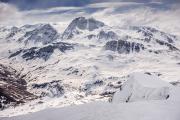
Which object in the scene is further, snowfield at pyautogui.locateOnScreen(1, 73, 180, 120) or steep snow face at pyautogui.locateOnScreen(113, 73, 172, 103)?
steep snow face at pyautogui.locateOnScreen(113, 73, 172, 103)

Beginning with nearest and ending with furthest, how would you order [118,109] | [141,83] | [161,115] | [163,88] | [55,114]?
[161,115] < [118,109] < [55,114] < [163,88] < [141,83]

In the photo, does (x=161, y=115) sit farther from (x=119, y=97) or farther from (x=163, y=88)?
(x=119, y=97)

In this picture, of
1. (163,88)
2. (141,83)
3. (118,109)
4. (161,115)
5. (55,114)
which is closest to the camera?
(161,115)

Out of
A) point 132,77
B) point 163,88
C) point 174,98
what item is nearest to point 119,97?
point 132,77

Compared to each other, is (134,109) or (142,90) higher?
(134,109)

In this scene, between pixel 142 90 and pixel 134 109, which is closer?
pixel 134 109

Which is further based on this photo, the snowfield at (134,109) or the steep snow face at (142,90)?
the steep snow face at (142,90)

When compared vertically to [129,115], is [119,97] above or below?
below

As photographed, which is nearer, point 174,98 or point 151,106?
point 151,106
